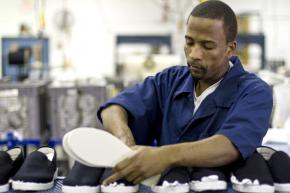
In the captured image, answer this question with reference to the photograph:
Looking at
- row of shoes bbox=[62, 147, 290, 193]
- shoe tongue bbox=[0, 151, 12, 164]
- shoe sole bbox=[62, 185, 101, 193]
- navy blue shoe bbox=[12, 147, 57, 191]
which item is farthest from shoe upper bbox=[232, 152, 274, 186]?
shoe tongue bbox=[0, 151, 12, 164]

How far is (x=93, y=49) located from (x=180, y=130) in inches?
260

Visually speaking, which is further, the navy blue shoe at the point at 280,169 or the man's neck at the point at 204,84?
Result: the man's neck at the point at 204,84

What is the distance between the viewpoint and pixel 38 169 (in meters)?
1.01

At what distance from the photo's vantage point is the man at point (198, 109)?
970mm

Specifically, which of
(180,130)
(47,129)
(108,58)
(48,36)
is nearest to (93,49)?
(108,58)

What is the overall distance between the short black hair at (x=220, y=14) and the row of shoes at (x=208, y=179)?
381 millimetres

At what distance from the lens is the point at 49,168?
1037mm

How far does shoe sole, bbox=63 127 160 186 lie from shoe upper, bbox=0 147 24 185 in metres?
0.19

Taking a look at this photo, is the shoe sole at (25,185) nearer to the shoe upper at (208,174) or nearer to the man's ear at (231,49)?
the shoe upper at (208,174)

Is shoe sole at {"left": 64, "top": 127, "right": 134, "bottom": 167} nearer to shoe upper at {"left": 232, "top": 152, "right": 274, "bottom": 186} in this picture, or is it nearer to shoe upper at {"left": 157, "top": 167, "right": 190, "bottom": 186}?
shoe upper at {"left": 157, "top": 167, "right": 190, "bottom": 186}

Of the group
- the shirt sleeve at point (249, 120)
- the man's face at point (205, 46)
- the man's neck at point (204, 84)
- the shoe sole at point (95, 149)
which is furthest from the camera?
the man's neck at point (204, 84)

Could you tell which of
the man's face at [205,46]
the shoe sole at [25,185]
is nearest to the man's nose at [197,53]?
the man's face at [205,46]

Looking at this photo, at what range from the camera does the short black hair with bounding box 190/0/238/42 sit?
1.16 m

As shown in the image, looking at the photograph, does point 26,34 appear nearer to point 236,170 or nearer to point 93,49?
point 93,49
